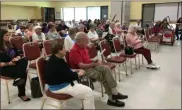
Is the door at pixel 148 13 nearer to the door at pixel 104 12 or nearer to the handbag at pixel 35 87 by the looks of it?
the door at pixel 104 12

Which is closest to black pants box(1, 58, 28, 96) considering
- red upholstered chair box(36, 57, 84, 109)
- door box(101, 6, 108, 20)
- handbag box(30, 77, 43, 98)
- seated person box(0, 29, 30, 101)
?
seated person box(0, 29, 30, 101)

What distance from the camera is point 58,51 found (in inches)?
79.7

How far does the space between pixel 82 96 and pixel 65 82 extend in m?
0.24

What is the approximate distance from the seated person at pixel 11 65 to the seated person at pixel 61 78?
29.3 inches

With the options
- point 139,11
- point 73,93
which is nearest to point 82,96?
point 73,93

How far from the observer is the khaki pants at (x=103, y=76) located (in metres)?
2.52

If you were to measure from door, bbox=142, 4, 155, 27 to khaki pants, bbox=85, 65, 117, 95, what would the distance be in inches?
396

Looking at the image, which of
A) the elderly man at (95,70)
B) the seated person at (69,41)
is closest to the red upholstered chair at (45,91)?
the elderly man at (95,70)

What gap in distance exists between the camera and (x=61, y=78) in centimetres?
200

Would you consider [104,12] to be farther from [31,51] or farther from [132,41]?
[31,51]

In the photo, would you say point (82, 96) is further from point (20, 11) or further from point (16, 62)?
point (20, 11)

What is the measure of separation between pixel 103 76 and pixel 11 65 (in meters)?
1.28

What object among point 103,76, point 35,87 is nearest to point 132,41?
point 103,76

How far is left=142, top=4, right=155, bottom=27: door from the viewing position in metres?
11.7
